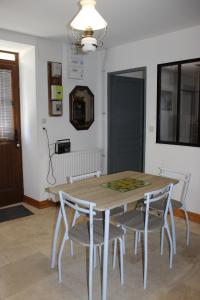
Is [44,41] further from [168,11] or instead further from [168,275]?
[168,275]

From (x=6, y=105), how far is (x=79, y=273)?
2.68 m

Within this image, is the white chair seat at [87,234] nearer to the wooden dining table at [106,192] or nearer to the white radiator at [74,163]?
the wooden dining table at [106,192]

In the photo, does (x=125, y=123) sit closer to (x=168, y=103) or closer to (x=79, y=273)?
(x=168, y=103)

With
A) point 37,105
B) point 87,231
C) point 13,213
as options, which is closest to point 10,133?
point 37,105

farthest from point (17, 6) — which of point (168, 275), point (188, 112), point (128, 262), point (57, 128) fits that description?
point (168, 275)

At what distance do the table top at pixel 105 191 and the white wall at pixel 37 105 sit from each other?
1.51 meters

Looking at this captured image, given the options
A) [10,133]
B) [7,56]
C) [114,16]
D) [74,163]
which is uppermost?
[114,16]

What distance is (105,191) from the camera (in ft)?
7.77

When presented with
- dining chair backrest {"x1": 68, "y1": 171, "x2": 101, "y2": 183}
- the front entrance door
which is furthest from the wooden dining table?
the front entrance door

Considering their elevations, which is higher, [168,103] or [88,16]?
[88,16]

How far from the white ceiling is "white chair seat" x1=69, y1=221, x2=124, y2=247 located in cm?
209

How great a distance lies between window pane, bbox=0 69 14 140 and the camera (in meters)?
4.00

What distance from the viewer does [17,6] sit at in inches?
106

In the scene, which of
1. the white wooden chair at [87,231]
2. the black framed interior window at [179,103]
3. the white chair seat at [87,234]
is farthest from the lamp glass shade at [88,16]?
the black framed interior window at [179,103]
